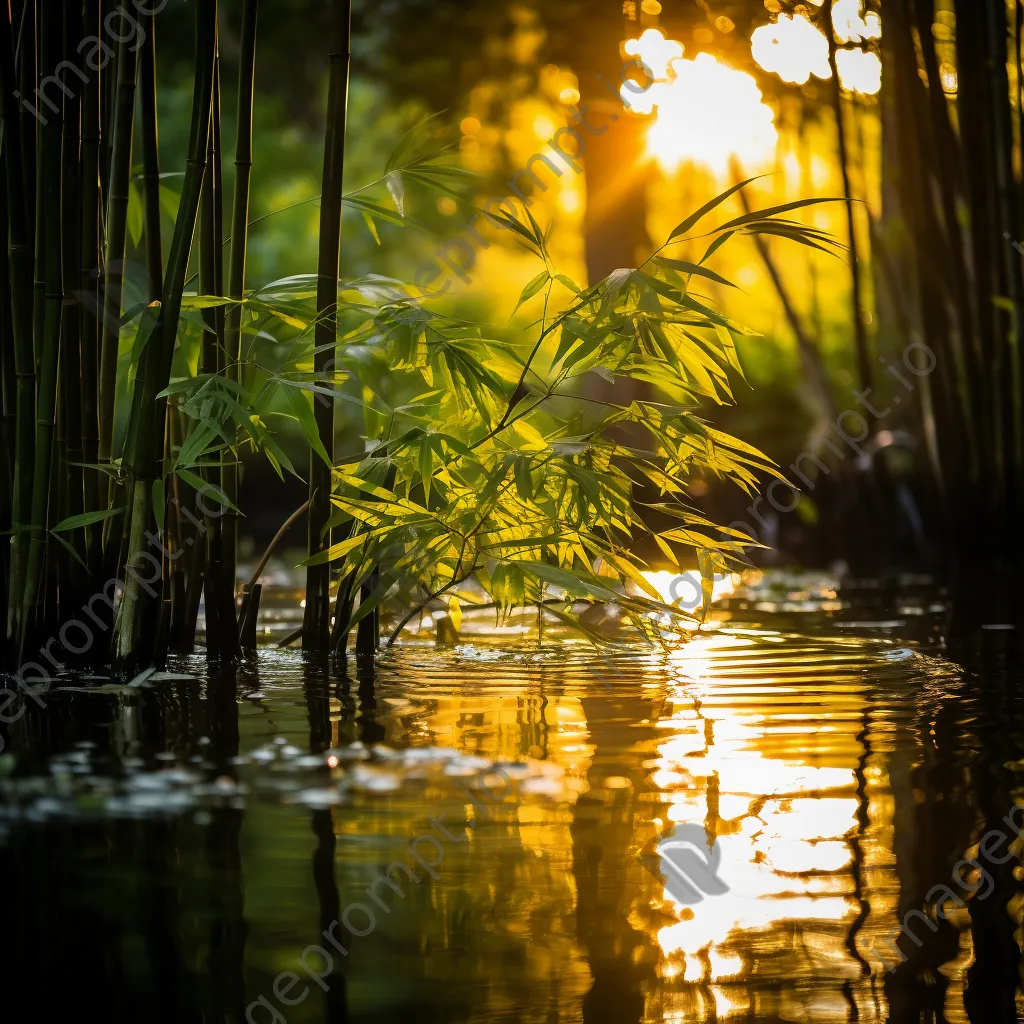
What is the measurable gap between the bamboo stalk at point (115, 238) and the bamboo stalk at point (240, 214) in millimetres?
180

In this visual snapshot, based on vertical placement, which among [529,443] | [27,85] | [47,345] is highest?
[27,85]

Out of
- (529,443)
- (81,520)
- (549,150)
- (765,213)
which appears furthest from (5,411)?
(549,150)

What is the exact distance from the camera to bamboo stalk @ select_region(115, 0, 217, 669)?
2.07 m

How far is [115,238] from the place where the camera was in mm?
2227

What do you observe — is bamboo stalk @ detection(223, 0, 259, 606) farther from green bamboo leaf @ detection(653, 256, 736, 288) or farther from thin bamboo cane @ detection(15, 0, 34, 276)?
green bamboo leaf @ detection(653, 256, 736, 288)

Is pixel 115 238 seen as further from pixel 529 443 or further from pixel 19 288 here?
pixel 529 443

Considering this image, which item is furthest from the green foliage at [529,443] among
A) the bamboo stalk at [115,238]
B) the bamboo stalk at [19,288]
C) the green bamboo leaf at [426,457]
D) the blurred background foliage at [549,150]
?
the bamboo stalk at [19,288]

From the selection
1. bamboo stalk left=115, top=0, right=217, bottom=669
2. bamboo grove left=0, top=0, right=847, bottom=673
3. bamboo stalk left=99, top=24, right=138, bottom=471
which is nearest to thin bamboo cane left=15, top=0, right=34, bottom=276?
bamboo grove left=0, top=0, right=847, bottom=673

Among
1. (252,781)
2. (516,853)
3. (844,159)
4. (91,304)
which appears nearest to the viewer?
(516,853)

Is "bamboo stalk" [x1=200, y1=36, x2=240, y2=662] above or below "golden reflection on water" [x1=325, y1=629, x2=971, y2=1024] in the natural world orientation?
above

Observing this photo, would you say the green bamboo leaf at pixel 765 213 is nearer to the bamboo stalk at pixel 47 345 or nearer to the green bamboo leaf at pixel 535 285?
the green bamboo leaf at pixel 535 285

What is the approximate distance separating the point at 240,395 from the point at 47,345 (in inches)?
12.1

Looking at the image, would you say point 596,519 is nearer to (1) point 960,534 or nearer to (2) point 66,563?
(2) point 66,563

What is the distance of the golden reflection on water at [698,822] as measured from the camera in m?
1.02
